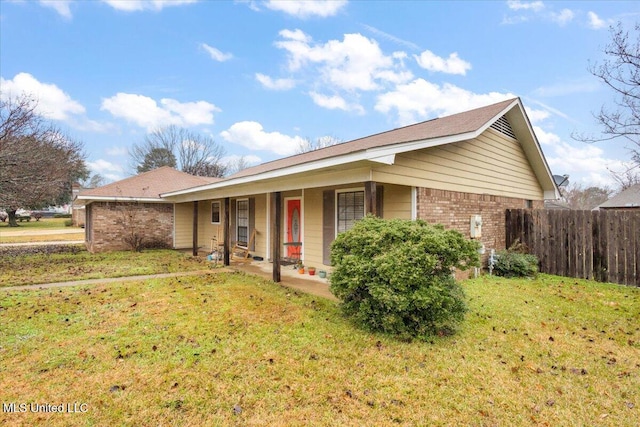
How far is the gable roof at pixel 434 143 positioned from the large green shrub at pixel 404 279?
1.22m

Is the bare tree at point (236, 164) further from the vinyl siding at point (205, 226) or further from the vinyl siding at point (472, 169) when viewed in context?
the vinyl siding at point (472, 169)

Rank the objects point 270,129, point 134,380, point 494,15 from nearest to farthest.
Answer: point 134,380, point 494,15, point 270,129

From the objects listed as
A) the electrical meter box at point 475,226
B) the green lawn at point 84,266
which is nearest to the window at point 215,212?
the green lawn at point 84,266

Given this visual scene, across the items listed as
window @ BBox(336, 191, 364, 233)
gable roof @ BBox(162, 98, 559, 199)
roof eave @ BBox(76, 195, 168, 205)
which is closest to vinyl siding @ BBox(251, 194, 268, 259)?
gable roof @ BBox(162, 98, 559, 199)

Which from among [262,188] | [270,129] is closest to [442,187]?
[262,188]

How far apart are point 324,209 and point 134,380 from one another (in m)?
6.09

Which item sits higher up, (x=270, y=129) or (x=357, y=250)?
(x=270, y=129)

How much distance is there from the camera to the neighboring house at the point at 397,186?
570 centimetres

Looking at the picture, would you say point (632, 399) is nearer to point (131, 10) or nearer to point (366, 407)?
point (366, 407)

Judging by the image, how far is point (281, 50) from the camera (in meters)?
15.6

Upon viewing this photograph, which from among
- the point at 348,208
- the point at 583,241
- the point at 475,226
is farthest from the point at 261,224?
the point at 583,241

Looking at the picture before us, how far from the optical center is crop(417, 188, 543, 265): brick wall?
6.54 m

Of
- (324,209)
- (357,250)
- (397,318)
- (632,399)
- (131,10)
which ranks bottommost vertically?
(632,399)

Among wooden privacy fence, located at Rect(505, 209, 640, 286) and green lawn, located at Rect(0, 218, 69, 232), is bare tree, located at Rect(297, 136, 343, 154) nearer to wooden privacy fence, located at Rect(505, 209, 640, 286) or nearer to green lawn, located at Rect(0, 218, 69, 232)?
green lawn, located at Rect(0, 218, 69, 232)
